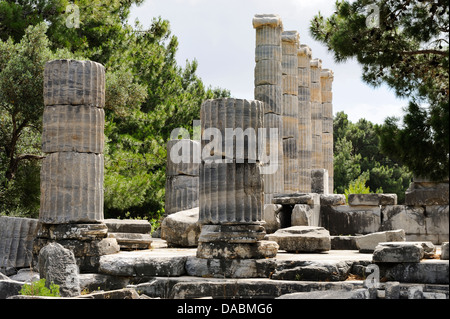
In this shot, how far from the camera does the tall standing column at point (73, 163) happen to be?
36.9 feet

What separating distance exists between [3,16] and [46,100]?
9.91 m

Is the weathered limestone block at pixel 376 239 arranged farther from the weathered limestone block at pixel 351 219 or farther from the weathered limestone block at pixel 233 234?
the weathered limestone block at pixel 351 219

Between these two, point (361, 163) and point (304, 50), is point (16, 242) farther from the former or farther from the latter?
point (361, 163)

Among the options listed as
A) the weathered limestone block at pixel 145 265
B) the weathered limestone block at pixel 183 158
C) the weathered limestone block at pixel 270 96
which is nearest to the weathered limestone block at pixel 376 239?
the weathered limestone block at pixel 145 265

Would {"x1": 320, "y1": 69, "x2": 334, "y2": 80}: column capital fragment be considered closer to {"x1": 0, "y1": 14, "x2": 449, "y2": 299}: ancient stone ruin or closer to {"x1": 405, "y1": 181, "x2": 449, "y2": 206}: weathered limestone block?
{"x1": 0, "y1": 14, "x2": 449, "y2": 299}: ancient stone ruin

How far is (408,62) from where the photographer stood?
9477 millimetres

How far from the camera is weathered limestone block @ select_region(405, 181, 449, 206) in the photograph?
1418 centimetres

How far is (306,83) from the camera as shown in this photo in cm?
2514

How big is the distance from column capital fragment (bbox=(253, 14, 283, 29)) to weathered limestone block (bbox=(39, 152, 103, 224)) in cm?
951

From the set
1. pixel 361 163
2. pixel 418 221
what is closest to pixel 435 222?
pixel 418 221

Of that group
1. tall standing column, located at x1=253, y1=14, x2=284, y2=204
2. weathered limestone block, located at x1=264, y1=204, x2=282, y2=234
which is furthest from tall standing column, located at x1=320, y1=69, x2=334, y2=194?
weathered limestone block, located at x1=264, y1=204, x2=282, y2=234

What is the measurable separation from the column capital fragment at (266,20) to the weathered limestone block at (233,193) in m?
9.80

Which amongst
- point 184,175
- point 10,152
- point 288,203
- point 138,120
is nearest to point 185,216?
point 288,203
